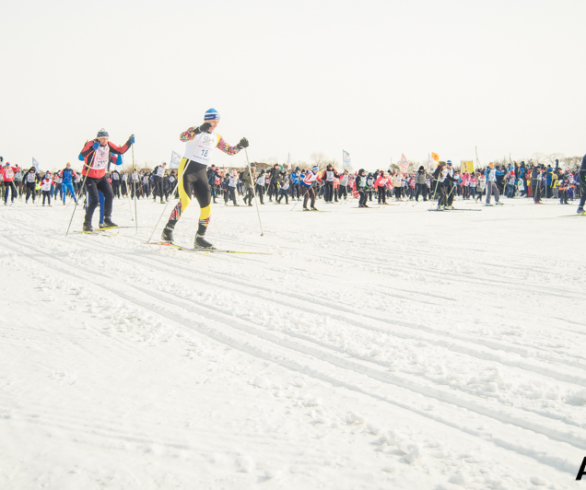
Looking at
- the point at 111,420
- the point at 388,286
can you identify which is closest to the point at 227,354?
the point at 111,420

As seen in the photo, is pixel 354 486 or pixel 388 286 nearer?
pixel 354 486

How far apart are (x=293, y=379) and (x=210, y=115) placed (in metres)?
5.35

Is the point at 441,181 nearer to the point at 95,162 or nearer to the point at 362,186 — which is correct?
the point at 362,186

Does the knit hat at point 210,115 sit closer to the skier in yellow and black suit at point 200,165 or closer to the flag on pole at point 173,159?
the skier in yellow and black suit at point 200,165

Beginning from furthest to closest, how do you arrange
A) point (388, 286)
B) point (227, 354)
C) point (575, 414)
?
1. point (388, 286)
2. point (227, 354)
3. point (575, 414)

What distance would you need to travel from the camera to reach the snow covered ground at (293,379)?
1.67m

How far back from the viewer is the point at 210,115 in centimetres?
700

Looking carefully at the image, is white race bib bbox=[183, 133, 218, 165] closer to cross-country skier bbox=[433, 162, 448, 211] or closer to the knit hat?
the knit hat

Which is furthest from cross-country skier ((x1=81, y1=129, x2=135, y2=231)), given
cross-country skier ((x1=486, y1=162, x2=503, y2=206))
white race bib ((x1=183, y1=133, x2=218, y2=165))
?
cross-country skier ((x1=486, y1=162, x2=503, y2=206))

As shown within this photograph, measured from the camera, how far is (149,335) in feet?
10.1

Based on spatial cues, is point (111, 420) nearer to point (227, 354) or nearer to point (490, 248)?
point (227, 354)

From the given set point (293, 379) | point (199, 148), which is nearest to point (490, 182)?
point (199, 148)

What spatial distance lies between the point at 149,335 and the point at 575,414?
2.29m

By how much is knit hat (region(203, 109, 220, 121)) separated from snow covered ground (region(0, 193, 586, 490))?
2773 mm
